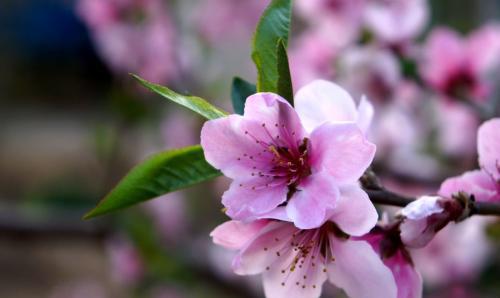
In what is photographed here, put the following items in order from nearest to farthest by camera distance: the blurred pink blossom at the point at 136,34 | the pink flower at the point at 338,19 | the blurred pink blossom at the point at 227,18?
1. the pink flower at the point at 338,19
2. the blurred pink blossom at the point at 136,34
3. the blurred pink blossom at the point at 227,18

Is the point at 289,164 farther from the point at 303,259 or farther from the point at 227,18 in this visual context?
the point at 227,18

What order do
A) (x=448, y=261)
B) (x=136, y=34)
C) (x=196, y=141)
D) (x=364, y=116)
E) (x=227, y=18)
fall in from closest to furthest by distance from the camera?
1. (x=364, y=116)
2. (x=448, y=261)
3. (x=136, y=34)
4. (x=227, y=18)
5. (x=196, y=141)

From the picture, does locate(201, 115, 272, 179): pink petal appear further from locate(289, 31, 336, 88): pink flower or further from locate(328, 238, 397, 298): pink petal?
locate(289, 31, 336, 88): pink flower

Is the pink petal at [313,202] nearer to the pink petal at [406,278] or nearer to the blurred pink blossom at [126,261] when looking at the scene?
the pink petal at [406,278]

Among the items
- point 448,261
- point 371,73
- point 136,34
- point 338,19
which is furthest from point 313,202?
point 136,34

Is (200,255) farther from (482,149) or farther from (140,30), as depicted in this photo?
(482,149)

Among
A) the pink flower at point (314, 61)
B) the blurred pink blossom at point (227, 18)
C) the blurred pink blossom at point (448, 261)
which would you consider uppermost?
the pink flower at point (314, 61)

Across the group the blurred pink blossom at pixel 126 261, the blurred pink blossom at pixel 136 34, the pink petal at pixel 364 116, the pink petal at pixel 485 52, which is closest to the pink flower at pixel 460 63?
the pink petal at pixel 485 52
